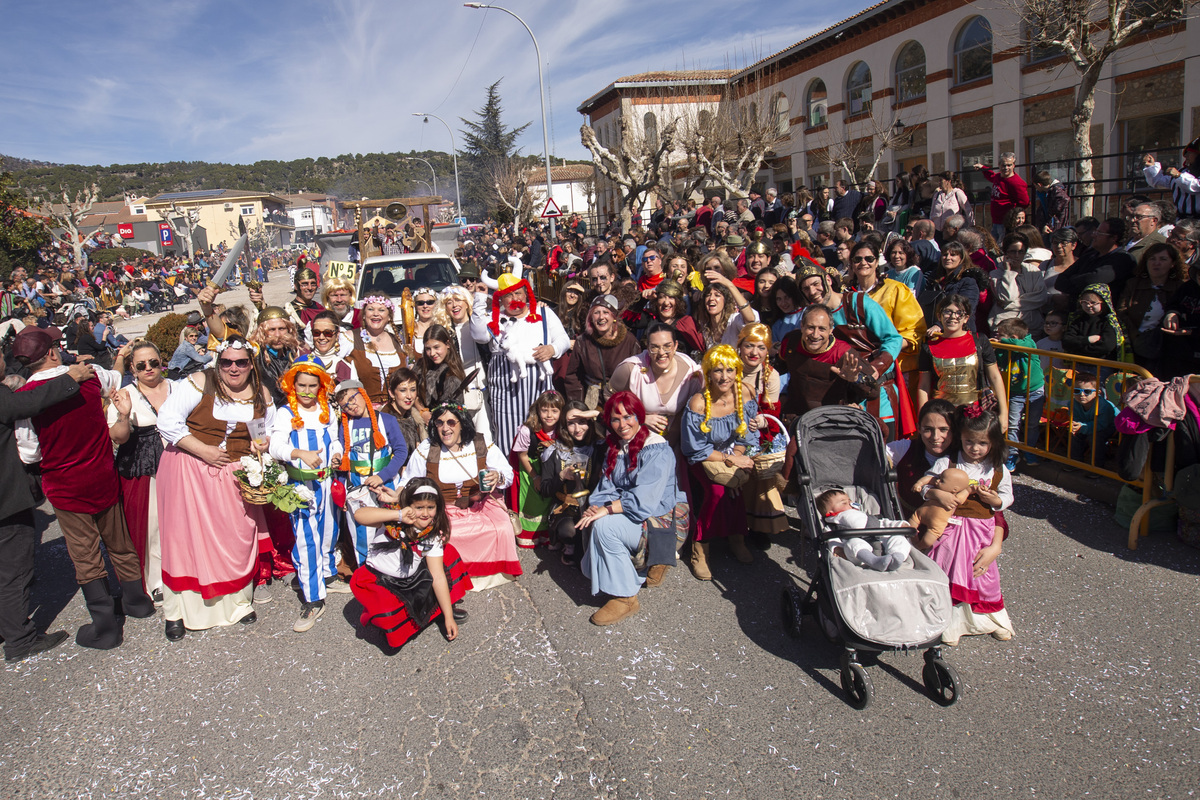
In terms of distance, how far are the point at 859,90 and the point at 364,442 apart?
25092mm

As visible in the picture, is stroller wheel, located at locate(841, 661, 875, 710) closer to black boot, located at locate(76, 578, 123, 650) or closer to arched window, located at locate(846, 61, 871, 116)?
black boot, located at locate(76, 578, 123, 650)

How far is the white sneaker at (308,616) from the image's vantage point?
168 inches

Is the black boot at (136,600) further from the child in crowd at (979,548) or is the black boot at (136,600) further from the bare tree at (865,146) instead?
the bare tree at (865,146)

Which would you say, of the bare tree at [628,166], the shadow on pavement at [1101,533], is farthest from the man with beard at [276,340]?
the bare tree at [628,166]

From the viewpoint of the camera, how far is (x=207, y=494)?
427 cm

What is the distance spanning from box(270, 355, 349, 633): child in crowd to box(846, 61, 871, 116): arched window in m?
24.4

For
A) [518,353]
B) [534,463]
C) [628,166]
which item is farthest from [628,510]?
[628,166]

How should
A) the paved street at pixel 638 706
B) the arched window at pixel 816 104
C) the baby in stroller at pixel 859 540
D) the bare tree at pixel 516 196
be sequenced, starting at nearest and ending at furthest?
the paved street at pixel 638 706 < the baby in stroller at pixel 859 540 < the arched window at pixel 816 104 < the bare tree at pixel 516 196

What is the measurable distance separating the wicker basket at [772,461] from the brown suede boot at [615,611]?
44.5 inches

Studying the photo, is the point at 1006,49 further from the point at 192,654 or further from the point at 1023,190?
the point at 192,654

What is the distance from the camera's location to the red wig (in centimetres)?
441

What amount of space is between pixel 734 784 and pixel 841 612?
873 millimetres

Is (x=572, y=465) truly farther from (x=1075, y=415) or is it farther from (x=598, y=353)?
(x=1075, y=415)

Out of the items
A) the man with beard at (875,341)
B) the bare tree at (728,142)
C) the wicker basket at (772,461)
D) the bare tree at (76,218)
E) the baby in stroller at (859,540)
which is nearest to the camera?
the baby in stroller at (859,540)
